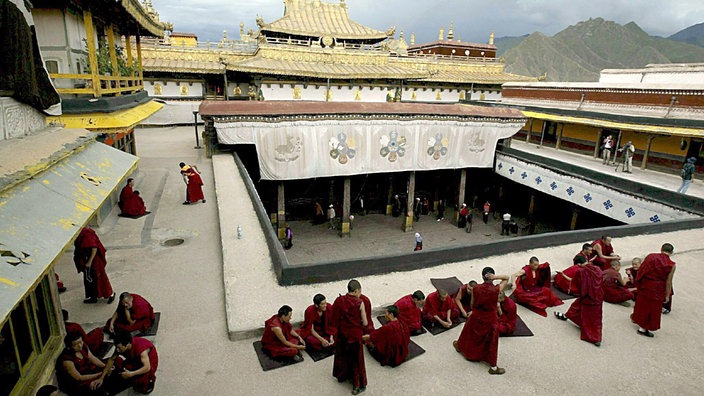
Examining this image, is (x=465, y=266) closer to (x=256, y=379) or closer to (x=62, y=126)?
(x=256, y=379)

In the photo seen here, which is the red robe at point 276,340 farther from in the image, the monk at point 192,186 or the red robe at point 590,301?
the monk at point 192,186

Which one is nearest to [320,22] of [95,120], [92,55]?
[92,55]

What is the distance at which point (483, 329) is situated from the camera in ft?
17.1

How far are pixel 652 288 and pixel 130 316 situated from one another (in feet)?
24.8

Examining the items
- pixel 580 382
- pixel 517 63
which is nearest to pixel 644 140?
pixel 580 382

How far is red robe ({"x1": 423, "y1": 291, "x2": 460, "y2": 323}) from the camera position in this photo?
621cm

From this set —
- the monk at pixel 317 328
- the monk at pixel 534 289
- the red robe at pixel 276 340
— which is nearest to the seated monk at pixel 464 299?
the monk at pixel 534 289

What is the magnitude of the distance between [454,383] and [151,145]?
19.6 metres

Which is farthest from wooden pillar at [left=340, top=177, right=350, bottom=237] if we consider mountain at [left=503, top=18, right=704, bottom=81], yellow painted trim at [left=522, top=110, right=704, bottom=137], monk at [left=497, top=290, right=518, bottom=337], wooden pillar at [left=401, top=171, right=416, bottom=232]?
mountain at [left=503, top=18, right=704, bottom=81]

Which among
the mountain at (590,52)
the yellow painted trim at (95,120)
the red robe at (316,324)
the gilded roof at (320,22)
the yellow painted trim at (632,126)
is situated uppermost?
the mountain at (590,52)

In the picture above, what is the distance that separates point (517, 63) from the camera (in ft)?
343

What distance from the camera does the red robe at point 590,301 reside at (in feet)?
18.9

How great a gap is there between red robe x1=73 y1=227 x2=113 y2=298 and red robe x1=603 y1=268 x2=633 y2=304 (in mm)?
8505

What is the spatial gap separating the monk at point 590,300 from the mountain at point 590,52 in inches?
4186
